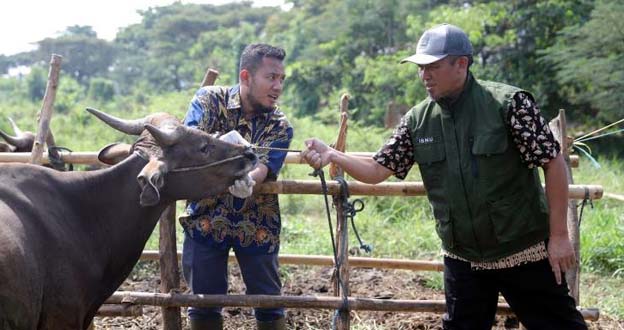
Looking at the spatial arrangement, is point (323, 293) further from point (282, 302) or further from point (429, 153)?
point (429, 153)

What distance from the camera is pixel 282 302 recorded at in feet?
15.6

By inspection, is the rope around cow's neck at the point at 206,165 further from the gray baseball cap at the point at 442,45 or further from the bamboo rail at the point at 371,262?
the bamboo rail at the point at 371,262

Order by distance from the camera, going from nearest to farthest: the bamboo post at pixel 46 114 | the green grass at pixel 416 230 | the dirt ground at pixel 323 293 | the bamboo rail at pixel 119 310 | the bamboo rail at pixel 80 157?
1. the bamboo rail at pixel 119 310
2. the bamboo rail at pixel 80 157
3. the bamboo post at pixel 46 114
4. the dirt ground at pixel 323 293
5. the green grass at pixel 416 230

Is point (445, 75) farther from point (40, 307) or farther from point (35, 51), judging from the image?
point (35, 51)

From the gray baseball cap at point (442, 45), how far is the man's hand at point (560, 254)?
3.69 feet

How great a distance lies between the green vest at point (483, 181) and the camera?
13.0 feet

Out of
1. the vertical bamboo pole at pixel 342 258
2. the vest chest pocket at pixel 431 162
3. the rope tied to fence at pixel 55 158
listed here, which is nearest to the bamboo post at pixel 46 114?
the rope tied to fence at pixel 55 158

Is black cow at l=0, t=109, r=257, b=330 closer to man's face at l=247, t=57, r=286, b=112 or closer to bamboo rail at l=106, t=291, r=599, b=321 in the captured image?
man's face at l=247, t=57, r=286, b=112

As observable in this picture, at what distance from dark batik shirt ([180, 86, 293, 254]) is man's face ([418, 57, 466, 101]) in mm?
1071

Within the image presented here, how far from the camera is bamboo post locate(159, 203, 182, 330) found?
5113mm

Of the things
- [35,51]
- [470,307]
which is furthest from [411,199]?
[35,51]

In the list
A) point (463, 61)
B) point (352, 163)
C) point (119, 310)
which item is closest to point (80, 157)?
point (119, 310)

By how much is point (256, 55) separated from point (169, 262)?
5.24 feet

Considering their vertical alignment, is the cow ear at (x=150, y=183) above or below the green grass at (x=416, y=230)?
above
